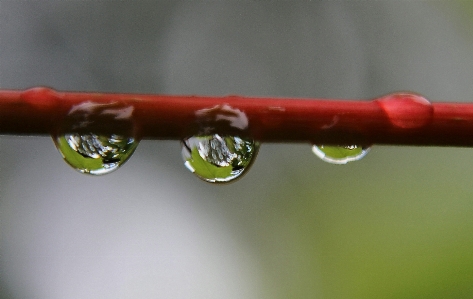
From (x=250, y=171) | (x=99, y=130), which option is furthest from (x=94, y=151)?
(x=250, y=171)

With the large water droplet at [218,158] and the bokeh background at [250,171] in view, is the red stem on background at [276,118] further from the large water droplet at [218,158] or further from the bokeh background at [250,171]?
the bokeh background at [250,171]

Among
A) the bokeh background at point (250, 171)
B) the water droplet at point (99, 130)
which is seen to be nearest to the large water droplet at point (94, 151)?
the water droplet at point (99, 130)

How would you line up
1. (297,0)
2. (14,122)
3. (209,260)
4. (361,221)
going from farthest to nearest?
(297,0)
(209,260)
(361,221)
(14,122)

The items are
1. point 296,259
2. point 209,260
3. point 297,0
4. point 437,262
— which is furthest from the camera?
point 297,0

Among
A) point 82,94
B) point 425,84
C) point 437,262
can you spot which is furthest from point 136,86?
point 82,94

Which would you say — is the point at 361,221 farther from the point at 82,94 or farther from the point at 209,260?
the point at 82,94

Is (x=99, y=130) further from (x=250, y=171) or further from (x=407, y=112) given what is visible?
(x=250, y=171)

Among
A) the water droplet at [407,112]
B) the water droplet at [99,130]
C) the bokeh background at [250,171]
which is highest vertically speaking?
the bokeh background at [250,171]
